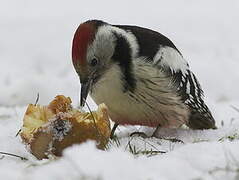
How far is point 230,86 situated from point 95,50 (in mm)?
4162

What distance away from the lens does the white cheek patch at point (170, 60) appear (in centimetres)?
525

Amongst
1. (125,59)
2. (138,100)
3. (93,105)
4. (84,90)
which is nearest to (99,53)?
(125,59)

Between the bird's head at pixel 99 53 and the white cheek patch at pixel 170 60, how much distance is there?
0.68 feet

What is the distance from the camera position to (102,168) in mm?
3131

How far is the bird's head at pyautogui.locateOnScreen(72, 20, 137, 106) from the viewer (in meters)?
5.06

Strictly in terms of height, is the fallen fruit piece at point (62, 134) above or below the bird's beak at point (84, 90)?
above

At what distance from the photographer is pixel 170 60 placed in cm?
532

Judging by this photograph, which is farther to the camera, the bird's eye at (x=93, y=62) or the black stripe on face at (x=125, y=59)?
the bird's eye at (x=93, y=62)

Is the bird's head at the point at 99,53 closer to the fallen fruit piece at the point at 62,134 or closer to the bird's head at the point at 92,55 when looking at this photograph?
the bird's head at the point at 92,55

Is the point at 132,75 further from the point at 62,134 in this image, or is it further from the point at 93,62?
the point at 62,134

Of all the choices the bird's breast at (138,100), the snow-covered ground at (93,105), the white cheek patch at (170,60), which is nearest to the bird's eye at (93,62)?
the bird's breast at (138,100)

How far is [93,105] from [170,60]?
1876 mm

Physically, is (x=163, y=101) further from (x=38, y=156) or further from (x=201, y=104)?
(x=38, y=156)

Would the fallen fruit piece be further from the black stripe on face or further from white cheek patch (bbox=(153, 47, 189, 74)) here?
white cheek patch (bbox=(153, 47, 189, 74))
